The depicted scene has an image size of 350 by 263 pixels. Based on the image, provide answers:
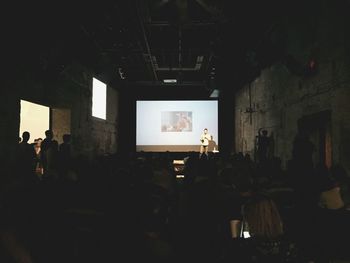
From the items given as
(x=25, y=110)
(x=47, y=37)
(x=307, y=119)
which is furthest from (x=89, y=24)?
(x=307, y=119)

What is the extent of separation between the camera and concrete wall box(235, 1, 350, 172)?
6465 millimetres

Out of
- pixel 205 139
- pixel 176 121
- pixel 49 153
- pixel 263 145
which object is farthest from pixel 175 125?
pixel 49 153

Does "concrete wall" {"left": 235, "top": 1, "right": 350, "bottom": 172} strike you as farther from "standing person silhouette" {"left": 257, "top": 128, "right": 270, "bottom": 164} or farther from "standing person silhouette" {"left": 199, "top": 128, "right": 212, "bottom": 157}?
"standing person silhouette" {"left": 199, "top": 128, "right": 212, "bottom": 157}

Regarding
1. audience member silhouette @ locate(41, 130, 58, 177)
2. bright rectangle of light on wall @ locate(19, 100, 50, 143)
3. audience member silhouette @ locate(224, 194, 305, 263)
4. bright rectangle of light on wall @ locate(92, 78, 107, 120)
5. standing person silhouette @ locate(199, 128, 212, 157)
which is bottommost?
audience member silhouette @ locate(224, 194, 305, 263)

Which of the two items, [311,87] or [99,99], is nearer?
[311,87]

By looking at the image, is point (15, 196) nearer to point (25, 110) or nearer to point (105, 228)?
point (105, 228)

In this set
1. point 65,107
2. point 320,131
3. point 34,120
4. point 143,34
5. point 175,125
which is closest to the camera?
point 320,131

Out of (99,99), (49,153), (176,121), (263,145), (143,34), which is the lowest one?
(49,153)

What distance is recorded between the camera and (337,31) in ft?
21.6

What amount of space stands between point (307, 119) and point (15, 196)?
6944mm

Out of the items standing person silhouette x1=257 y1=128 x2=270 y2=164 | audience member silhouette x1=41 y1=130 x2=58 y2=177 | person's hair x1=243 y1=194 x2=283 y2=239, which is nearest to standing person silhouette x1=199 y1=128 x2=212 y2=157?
standing person silhouette x1=257 y1=128 x2=270 y2=164

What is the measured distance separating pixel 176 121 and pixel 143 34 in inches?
279

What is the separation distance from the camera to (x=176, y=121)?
55.7 ft

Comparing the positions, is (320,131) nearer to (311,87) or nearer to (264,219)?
(311,87)
